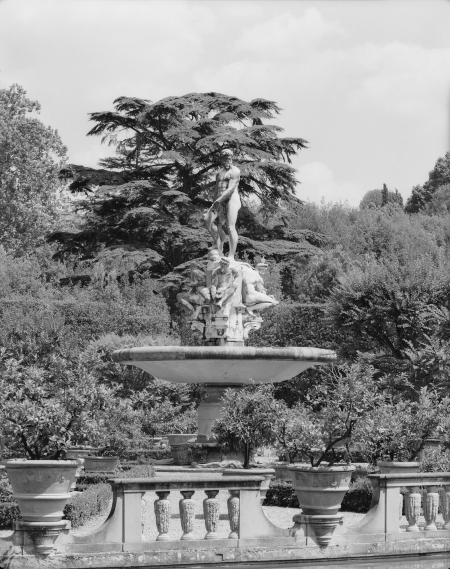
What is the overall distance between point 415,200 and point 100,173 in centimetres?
3869

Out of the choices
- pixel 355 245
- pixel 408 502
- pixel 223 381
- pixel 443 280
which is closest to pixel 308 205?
pixel 355 245

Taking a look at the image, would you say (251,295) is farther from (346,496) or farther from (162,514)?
(162,514)

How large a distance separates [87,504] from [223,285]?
7875 millimetres

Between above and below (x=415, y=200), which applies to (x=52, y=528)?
below

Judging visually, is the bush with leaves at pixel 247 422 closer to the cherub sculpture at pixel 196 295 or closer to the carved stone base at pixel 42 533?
the carved stone base at pixel 42 533

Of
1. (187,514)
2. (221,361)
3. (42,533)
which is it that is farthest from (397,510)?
(221,361)

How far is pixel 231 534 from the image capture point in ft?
38.4

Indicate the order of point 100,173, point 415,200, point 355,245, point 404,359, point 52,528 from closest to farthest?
point 52,528 < point 404,359 < point 100,173 < point 355,245 < point 415,200

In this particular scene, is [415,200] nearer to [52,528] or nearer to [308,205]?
[308,205]

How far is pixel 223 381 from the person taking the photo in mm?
Result: 19312

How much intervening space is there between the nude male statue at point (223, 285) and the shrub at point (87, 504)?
6.22 metres

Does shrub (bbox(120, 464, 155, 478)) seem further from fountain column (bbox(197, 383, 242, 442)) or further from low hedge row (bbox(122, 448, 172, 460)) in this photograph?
low hedge row (bbox(122, 448, 172, 460))

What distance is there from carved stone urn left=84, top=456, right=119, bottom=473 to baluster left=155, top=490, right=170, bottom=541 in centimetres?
680

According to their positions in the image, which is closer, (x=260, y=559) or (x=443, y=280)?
(x=260, y=559)
